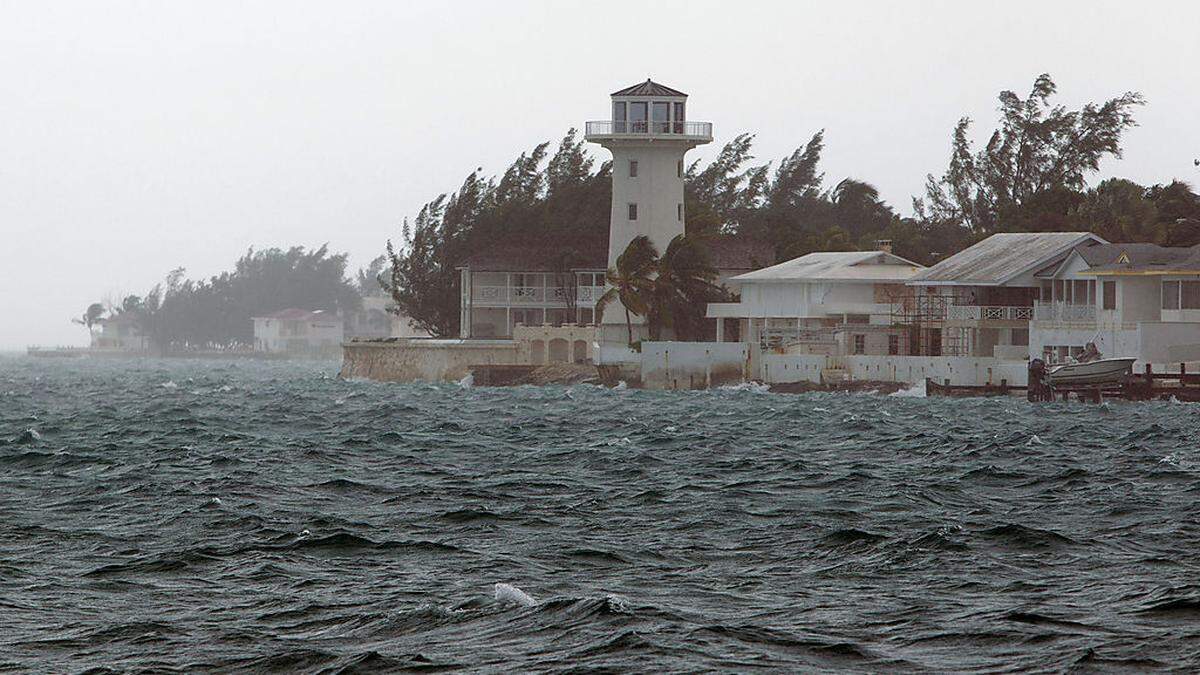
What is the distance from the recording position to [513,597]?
1780cm

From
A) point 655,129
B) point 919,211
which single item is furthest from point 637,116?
point 919,211

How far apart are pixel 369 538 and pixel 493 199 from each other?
103 meters

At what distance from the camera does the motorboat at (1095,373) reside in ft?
219

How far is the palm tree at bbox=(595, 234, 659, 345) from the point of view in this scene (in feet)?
302

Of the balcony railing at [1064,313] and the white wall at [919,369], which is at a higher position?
the balcony railing at [1064,313]

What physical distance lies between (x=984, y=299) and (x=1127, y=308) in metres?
9.90

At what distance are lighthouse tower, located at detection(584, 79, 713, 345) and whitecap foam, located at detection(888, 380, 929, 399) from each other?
63.2 feet

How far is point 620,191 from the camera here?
3691 inches

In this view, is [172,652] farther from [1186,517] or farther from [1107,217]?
[1107,217]

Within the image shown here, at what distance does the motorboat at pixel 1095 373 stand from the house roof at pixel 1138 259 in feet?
26.3

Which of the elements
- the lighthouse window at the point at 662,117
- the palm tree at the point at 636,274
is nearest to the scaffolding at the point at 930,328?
the palm tree at the point at 636,274

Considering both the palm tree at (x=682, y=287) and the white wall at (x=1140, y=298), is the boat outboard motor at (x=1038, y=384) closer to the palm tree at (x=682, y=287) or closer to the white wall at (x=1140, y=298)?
the white wall at (x=1140, y=298)

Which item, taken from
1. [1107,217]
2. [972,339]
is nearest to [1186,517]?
[972,339]

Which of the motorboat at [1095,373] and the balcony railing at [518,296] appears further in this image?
the balcony railing at [518,296]
